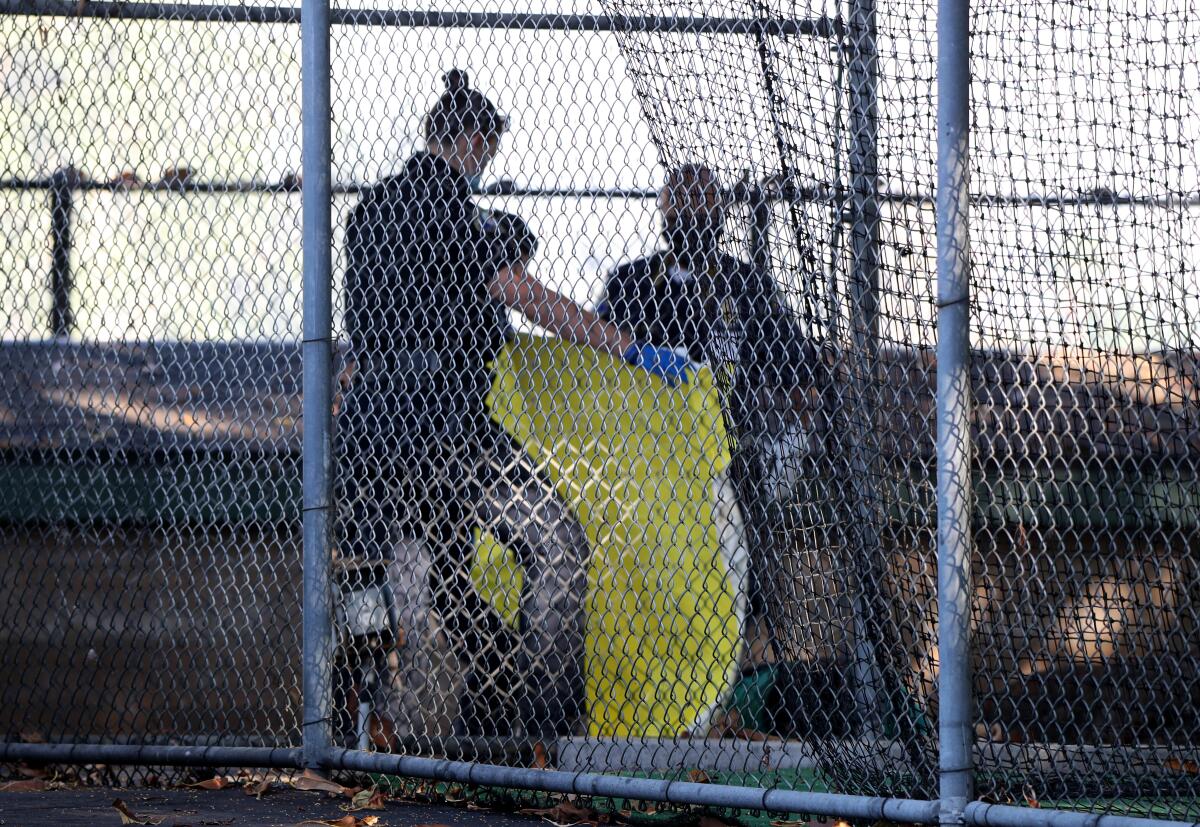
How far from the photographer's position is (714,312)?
3951mm

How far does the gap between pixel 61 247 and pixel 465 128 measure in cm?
193

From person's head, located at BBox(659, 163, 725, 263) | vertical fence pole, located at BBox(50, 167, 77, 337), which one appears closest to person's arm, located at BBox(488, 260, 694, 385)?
person's head, located at BBox(659, 163, 725, 263)

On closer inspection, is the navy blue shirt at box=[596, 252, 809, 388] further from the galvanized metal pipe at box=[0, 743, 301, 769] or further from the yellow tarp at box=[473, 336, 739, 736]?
the galvanized metal pipe at box=[0, 743, 301, 769]

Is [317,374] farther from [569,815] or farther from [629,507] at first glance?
[569,815]

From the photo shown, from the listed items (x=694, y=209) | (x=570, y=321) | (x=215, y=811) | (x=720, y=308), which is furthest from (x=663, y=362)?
(x=215, y=811)

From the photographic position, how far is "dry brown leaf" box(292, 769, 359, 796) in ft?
12.8

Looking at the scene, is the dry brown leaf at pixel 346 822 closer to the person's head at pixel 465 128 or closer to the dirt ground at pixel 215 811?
the dirt ground at pixel 215 811

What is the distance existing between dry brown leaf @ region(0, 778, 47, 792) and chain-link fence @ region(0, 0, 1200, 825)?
121mm

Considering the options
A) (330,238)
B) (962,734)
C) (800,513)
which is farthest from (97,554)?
(962,734)

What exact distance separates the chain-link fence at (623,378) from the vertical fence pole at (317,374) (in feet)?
0.04

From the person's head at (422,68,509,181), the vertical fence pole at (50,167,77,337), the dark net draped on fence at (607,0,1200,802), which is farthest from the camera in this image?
the vertical fence pole at (50,167,77,337)

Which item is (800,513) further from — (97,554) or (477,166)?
(97,554)

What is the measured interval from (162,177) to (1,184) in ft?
2.06

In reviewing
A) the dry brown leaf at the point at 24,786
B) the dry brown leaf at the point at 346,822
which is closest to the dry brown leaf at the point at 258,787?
the dry brown leaf at the point at 346,822
